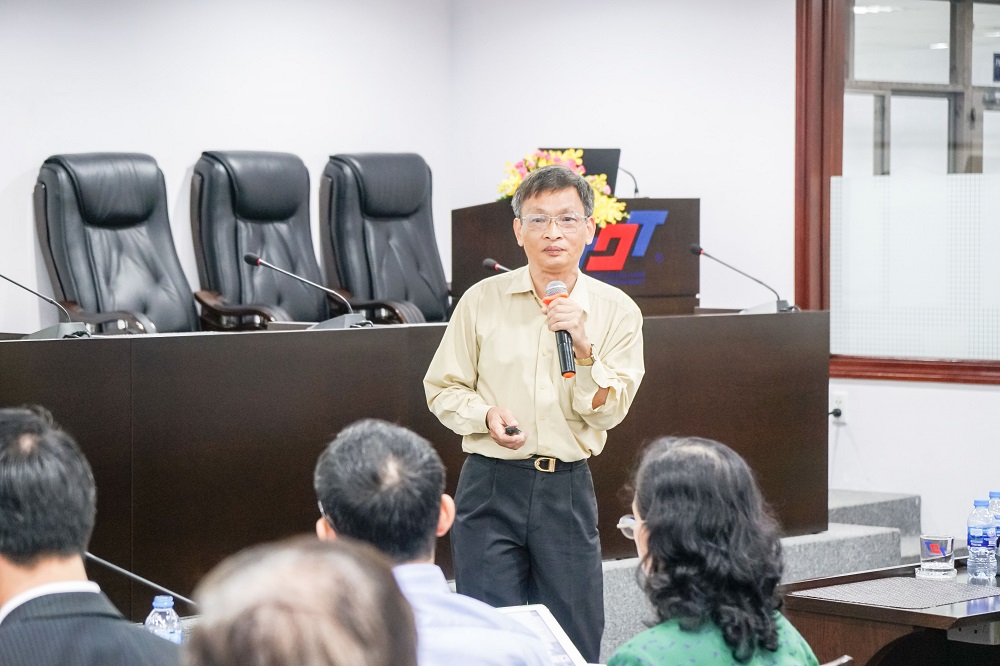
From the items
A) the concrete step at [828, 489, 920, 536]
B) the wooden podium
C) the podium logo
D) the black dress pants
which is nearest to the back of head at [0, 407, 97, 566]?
the black dress pants

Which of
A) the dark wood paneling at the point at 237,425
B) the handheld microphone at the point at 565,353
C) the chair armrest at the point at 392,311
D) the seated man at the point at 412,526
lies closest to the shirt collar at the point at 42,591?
the seated man at the point at 412,526

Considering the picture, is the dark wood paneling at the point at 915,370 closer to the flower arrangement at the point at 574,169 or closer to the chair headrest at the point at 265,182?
the flower arrangement at the point at 574,169

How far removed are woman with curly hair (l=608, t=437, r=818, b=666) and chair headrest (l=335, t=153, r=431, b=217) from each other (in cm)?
450

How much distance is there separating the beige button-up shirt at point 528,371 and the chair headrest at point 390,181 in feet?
10.7

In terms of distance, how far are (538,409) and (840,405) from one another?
3.25m

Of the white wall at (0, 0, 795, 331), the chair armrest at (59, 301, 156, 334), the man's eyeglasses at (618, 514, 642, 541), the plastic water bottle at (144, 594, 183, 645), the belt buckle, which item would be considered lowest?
the plastic water bottle at (144, 594, 183, 645)

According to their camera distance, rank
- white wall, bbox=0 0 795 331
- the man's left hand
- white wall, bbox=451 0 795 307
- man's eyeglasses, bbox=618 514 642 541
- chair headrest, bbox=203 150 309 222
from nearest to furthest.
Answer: man's eyeglasses, bbox=618 514 642 541 < the man's left hand < white wall, bbox=0 0 795 331 < chair headrest, bbox=203 150 309 222 < white wall, bbox=451 0 795 307

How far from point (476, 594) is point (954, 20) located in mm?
3868

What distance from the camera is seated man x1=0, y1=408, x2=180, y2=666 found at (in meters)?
1.28

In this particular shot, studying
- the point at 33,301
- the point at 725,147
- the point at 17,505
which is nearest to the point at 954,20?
the point at 725,147

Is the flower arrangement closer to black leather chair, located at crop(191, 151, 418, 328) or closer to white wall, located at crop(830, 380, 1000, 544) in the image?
black leather chair, located at crop(191, 151, 418, 328)

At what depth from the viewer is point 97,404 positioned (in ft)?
10.8

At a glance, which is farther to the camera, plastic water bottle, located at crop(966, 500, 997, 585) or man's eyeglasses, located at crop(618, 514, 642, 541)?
plastic water bottle, located at crop(966, 500, 997, 585)

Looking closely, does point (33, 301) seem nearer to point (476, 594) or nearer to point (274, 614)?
point (476, 594)
